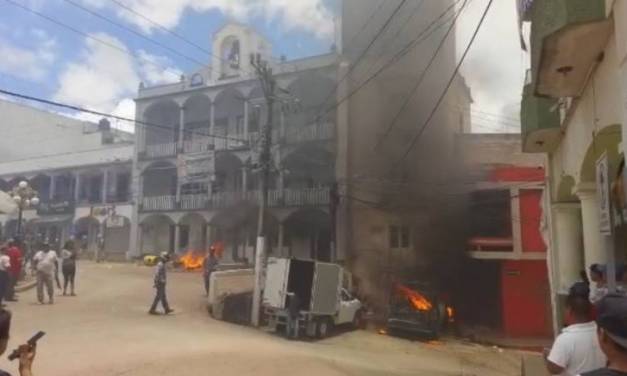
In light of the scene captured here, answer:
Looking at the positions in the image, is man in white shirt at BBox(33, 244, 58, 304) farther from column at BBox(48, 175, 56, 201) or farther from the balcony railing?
column at BBox(48, 175, 56, 201)

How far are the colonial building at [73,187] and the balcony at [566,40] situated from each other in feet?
98.4

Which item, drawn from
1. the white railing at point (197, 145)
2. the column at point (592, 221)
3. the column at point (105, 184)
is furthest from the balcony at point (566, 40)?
the column at point (105, 184)

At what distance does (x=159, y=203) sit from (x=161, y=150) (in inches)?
124

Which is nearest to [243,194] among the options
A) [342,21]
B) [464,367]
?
[342,21]

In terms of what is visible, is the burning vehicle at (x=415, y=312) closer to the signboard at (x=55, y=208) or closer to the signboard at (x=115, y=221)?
the signboard at (x=115, y=221)

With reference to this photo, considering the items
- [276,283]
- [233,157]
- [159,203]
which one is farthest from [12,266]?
[159,203]

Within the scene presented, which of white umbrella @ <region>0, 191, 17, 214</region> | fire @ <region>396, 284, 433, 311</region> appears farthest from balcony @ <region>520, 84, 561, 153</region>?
white umbrella @ <region>0, 191, 17, 214</region>

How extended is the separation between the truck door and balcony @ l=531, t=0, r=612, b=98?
1020 cm

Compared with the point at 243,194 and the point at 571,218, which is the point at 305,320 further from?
the point at 243,194

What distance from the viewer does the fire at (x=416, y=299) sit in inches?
689

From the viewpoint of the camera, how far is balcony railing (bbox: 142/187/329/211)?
26.2 metres

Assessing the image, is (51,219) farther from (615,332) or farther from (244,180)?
(615,332)

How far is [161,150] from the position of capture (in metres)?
31.5

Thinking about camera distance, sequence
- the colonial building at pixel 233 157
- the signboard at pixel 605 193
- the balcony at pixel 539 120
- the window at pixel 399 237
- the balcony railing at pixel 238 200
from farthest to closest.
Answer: the colonial building at pixel 233 157, the balcony railing at pixel 238 200, the window at pixel 399 237, the balcony at pixel 539 120, the signboard at pixel 605 193
